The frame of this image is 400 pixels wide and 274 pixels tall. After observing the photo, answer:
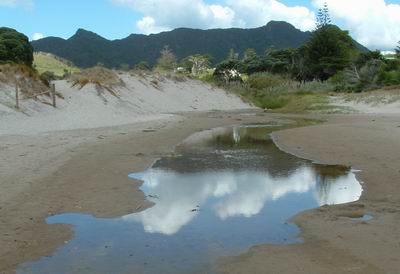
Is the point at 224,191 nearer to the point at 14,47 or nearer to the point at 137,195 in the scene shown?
the point at 137,195

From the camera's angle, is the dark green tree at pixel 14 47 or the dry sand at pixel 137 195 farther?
the dark green tree at pixel 14 47

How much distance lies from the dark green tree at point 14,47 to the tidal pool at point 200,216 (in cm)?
4637

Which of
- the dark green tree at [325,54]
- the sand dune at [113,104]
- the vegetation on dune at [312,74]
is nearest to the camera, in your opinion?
the sand dune at [113,104]

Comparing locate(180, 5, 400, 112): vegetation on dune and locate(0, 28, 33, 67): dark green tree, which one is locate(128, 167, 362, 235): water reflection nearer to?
locate(180, 5, 400, 112): vegetation on dune

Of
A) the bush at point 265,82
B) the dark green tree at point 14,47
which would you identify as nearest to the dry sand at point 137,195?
the dark green tree at point 14,47

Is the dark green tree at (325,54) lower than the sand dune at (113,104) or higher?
higher

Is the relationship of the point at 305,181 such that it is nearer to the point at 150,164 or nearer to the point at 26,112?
the point at 150,164

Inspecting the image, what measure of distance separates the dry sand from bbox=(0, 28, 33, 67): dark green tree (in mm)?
39484

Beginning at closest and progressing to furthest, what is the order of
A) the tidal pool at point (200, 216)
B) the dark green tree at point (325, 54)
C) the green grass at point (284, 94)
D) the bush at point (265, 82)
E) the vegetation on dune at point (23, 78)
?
1. the tidal pool at point (200, 216)
2. the vegetation on dune at point (23, 78)
3. the green grass at point (284, 94)
4. the bush at point (265, 82)
5. the dark green tree at point (325, 54)

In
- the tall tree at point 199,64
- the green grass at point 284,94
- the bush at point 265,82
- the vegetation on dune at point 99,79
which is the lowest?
the green grass at point 284,94

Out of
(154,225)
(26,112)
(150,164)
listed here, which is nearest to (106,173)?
(150,164)

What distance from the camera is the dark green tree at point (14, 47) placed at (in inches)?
2235

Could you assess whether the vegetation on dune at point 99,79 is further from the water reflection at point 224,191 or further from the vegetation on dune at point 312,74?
the water reflection at point 224,191

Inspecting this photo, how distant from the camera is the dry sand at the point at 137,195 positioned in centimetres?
627
